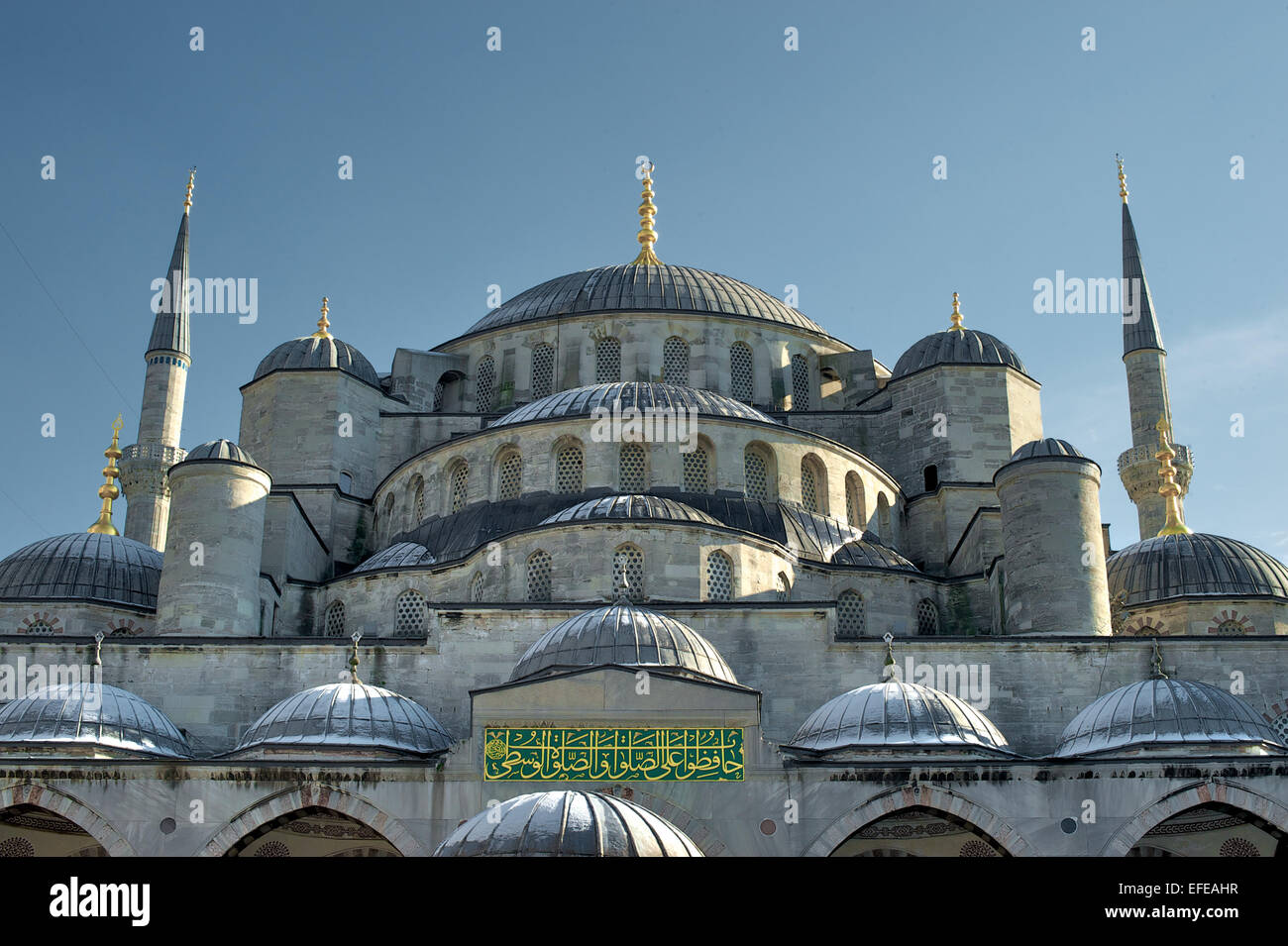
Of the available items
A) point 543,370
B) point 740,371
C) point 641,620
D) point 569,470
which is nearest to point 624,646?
point 641,620

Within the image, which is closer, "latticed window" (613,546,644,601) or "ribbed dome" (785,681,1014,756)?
"ribbed dome" (785,681,1014,756)

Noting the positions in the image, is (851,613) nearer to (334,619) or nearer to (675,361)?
(334,619)

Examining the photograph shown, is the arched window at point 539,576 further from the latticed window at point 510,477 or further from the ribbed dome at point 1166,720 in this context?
the ribbed dome at point 1166,720

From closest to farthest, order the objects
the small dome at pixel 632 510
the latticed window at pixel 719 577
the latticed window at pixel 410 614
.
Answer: the latticed window at pixel 719 577, the small dome at pixel 632 510, the latticed window at pixel 410 614

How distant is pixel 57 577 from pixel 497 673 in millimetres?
8145

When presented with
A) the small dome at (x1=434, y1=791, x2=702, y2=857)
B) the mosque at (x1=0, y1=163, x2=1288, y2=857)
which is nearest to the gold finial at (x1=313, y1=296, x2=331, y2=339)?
the mosque at (x1=0, y1=163, x2=1288, y2=857)

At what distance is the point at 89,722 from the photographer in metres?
19.0

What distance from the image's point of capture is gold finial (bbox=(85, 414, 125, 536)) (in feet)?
92.4

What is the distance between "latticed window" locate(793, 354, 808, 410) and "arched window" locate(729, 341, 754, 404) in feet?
3.15

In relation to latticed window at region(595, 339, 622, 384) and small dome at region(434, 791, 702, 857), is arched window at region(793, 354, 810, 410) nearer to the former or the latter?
latticed window at region(595, 339, 622, 384)

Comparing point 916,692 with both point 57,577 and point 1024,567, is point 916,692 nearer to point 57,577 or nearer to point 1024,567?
point 1024,567

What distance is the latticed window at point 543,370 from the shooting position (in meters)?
31.1

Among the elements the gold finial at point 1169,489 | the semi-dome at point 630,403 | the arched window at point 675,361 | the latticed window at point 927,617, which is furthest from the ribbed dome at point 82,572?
the gold finial at point 1169,489

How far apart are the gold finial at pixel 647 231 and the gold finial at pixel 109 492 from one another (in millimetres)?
11243
